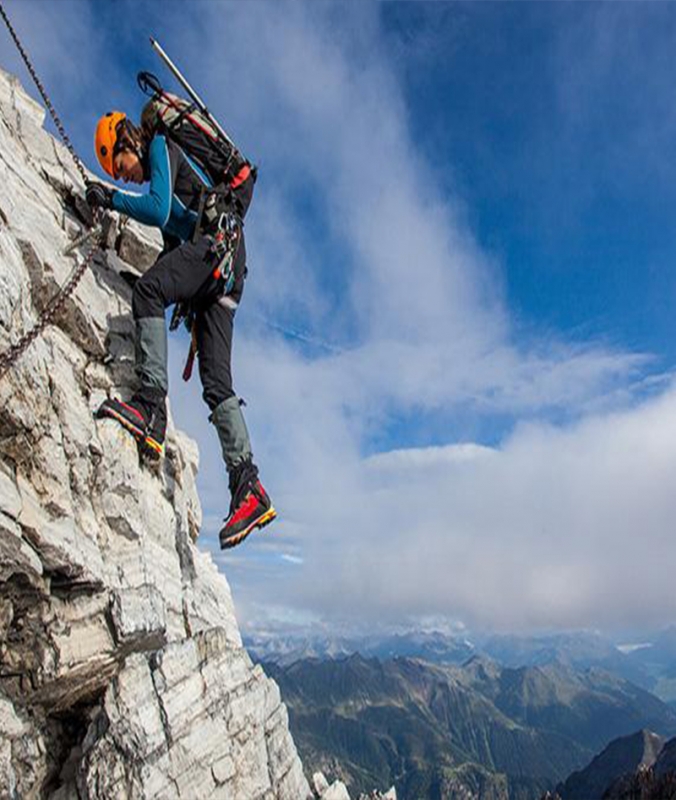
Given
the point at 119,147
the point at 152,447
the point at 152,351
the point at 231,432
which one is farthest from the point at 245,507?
the point at 119,147

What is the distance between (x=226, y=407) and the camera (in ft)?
37.8

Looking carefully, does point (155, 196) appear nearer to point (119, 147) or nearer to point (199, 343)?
point (119, 147)

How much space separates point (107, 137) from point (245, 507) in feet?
25.5

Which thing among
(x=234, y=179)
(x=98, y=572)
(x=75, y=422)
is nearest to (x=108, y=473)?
(x=75, y=422)

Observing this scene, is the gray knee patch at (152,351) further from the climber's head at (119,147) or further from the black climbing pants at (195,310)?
the climber's head at (119,147)

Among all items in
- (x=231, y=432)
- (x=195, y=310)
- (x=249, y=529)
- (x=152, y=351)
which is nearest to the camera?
(x=249, y=529)

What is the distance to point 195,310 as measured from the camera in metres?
12.5

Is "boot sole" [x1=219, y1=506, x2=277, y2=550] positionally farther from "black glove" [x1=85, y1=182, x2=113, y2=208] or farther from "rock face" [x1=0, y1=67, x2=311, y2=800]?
"black glove" [x1=85, y1=182, x2=113, y2=208]

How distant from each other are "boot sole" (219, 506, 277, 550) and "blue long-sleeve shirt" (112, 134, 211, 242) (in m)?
6.10

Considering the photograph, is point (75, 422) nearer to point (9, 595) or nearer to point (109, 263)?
point (9, 595)

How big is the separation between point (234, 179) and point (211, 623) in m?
10.9

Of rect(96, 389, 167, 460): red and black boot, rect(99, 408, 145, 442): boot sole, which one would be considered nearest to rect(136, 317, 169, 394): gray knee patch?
rect(96, 389, 167, 460): red and black boot

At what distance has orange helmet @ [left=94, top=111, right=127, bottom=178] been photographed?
11.3 m

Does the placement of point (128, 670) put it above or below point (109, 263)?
below
